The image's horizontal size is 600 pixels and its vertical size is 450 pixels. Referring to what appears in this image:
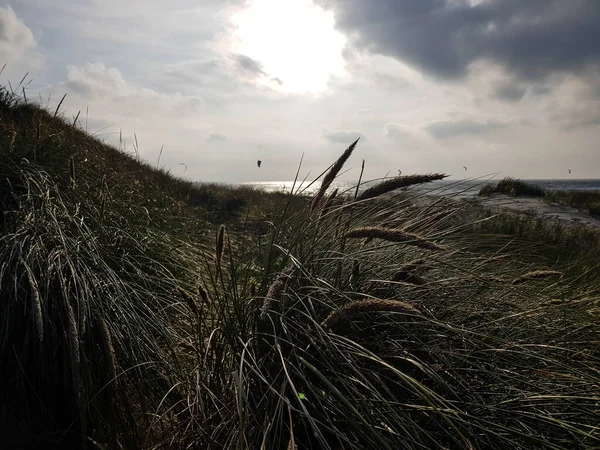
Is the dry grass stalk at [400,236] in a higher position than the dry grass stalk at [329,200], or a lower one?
lower

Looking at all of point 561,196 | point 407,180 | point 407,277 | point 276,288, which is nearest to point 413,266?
point 407,277

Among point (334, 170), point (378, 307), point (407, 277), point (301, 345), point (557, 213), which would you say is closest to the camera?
point (378, 307)

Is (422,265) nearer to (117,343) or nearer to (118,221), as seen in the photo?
(117,343)

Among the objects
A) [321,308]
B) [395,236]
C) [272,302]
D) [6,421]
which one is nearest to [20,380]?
[6,421]

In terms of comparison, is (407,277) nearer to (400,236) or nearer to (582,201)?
(400,236)

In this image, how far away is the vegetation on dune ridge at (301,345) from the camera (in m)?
1.54

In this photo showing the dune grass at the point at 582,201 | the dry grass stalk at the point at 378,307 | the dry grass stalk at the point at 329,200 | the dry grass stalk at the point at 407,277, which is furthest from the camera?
the dune grass at the point at 582,201

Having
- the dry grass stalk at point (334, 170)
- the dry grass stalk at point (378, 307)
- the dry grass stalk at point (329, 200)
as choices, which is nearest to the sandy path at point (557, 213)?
the dry grass stalk at point (329, 200)

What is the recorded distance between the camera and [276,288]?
1.67m

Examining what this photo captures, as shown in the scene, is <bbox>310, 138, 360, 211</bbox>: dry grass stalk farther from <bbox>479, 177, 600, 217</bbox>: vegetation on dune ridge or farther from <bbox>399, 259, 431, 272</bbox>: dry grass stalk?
<bbox>479, 177, 600, 217</bbox>: vegetation on dune ridge

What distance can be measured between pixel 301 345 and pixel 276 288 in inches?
10.3

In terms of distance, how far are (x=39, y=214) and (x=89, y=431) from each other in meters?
1.28

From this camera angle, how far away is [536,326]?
6.75ft

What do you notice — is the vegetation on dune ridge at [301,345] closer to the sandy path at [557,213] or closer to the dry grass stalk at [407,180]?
the dry grass stalk at [407,180]
